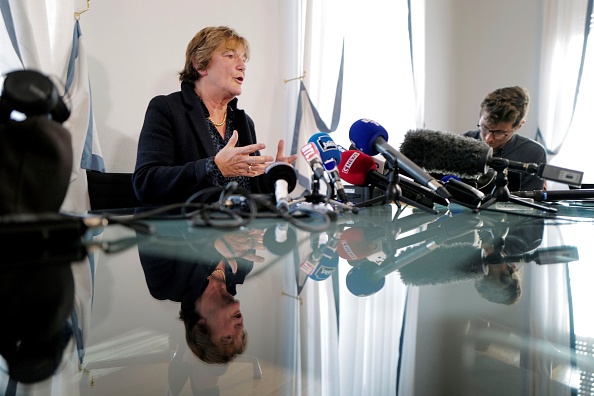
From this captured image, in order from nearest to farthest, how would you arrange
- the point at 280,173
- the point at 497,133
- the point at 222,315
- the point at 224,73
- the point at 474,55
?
the point at 222,315
the point at 280,173
the point at 224,73
the point at 497,133
the point at 474,55

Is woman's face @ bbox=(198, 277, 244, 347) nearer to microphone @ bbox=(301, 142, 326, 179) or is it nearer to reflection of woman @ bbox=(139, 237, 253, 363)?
reflection of woman @ bbox=(139, 237, 253, 363)

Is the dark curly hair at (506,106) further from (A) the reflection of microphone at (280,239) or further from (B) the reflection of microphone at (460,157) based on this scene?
(A) the reflection of microphone at (280,239)

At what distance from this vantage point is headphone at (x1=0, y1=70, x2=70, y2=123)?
54 centimetres

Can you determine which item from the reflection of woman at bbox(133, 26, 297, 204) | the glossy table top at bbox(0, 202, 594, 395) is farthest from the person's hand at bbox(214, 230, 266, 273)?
the reflection of woman at bbox(133, 26, 297, 204)

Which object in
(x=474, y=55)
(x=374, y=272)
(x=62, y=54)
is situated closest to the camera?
(x=374, y=272)

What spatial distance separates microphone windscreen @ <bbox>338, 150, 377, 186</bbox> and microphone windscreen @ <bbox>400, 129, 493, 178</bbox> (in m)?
0.15

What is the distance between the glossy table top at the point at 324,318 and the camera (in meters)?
0.26

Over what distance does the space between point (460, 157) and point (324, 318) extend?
965 mm

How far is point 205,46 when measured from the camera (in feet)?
6.19

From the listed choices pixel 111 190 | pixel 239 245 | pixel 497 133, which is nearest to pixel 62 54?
pixel 111 190

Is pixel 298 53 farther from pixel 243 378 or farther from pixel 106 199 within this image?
pixel 243 378

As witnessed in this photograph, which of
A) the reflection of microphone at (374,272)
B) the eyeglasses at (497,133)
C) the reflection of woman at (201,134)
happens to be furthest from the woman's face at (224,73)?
the eyeglasses at (497,133)

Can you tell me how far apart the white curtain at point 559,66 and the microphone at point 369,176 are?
401 centimetres

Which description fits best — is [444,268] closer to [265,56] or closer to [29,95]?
[29,95]
